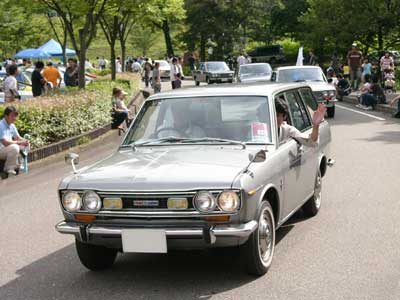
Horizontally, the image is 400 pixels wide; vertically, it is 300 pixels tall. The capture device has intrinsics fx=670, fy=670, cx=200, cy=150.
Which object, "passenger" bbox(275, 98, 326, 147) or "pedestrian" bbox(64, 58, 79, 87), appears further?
"pedestrian" bbox(64, 58, 79, 87)

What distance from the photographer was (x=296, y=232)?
716 cm

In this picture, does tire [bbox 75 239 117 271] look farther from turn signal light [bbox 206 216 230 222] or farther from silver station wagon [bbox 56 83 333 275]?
turn signal light [bbox 206 216 230 222]

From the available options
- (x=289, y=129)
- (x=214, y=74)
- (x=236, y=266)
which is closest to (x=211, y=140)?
(x=289, y=129)

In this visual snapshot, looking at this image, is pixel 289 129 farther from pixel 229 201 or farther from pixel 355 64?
pixel 355 64

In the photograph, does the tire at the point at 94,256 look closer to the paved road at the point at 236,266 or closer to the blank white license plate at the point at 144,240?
the paved road at the point at 236,266

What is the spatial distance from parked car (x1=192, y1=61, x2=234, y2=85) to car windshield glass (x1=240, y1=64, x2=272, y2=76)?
39.2 ft

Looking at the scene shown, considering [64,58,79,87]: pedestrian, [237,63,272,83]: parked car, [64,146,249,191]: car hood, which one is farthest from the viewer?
[237,63,272,83]: parked car

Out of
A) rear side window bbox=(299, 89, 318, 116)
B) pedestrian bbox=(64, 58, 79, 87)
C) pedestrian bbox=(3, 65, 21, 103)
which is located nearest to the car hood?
rear side window bbox=(299, 89, 318, 116)

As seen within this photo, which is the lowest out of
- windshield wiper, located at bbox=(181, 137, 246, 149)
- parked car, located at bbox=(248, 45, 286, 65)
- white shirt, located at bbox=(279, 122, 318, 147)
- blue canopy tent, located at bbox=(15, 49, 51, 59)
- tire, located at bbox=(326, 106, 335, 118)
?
parked car, located at bbox=(248, 45, 286, 65)

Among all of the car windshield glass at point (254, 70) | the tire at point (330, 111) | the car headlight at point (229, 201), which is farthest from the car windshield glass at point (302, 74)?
the car headlight at point (229, 201)

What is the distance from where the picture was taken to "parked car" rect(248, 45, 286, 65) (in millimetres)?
60188

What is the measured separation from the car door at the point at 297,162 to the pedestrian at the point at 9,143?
220 inches

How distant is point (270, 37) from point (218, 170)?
2465 inches

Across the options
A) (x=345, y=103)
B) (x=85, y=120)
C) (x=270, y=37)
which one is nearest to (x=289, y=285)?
(x=85, y=120)
